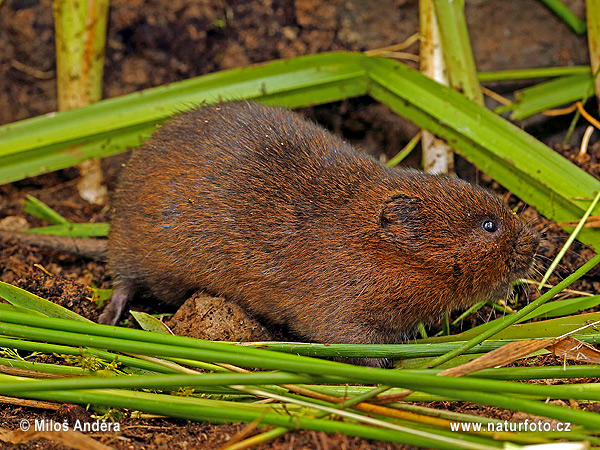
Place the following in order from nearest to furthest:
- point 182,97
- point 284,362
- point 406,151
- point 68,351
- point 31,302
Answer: point 284,362, point 68,351, point 31,302, point 182,97, point 406,151

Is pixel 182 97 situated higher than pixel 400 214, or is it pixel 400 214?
pixel 182 97

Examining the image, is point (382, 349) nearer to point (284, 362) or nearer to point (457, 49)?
point (284, 362)

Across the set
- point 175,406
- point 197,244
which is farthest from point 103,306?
point 175,406

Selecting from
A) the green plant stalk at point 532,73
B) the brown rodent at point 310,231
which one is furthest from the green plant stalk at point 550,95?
the brown rodent at point 310,231

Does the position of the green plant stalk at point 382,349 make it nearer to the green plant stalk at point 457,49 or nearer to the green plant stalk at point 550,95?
the green plant stalk at point 457,49

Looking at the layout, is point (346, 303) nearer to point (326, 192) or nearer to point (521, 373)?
point (326, 192)

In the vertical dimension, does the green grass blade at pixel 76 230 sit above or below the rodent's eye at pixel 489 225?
above

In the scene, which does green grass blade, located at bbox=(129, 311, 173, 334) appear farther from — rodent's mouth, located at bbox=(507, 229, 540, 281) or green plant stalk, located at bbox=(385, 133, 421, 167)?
green plant stalk, located at bbox=(385, 133, 421, 167)


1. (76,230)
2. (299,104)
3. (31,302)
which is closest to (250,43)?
(299,104)

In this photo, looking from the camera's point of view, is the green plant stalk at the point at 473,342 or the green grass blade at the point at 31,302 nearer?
the green plant stalk at the point at 473,342
